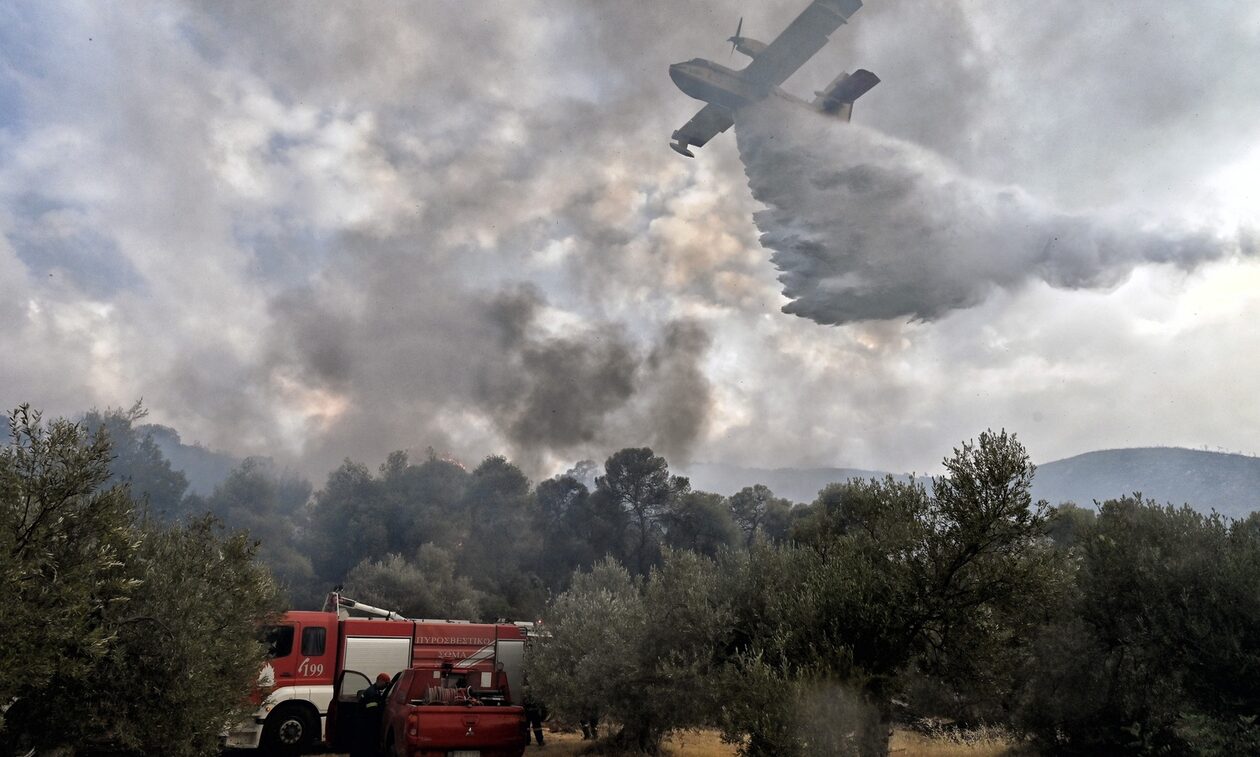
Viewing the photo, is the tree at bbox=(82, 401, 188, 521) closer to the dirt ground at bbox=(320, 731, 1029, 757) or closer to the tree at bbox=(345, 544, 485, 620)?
the tree at bbox=(345, 544, 485, 620)

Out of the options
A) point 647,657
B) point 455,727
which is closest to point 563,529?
point 647,657

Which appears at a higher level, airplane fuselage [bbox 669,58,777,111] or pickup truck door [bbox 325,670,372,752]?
airplane fuselage [bbox 669,58,777,111]

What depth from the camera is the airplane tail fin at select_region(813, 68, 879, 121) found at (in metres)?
37.5

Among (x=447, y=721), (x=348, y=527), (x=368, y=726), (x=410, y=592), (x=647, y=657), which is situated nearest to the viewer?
(x=447, y=721)

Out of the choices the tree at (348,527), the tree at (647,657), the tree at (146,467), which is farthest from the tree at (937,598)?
Result: the tree at (146,467)

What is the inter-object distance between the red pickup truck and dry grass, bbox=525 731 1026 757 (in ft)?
21.6

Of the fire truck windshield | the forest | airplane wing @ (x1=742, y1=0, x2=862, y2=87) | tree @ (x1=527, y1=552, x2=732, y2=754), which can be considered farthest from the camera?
airplane wing @ (x1=742, y1=0, x2=862, y2=87)

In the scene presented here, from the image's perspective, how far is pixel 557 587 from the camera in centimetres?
7050

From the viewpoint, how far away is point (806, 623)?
13.9m

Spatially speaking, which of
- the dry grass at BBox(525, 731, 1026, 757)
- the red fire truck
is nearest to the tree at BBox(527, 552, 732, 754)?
the dry grass at BBox(525, 731, 1026, 757)

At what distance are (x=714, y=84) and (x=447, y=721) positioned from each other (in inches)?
1309

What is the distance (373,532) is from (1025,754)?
63794 mm

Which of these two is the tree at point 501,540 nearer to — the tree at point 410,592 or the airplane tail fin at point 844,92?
the tree at point 410,592

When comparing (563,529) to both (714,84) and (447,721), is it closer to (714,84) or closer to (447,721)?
(714,84)
